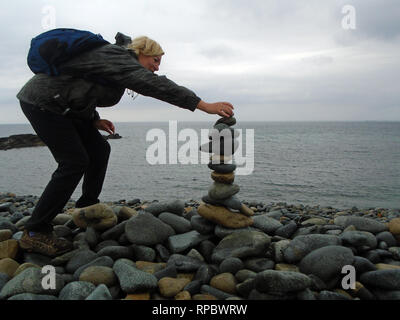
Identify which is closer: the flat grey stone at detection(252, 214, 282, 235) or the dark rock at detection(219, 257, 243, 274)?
the dark rock at detection(219, 257, 243, 274)

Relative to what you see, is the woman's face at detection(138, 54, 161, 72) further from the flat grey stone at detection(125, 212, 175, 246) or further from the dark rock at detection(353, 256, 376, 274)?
the dark rock at detection(353, 256, 376, 274)

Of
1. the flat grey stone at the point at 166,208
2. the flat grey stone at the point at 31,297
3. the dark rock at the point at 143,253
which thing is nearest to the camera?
the flat grey stone at the point at 31,297

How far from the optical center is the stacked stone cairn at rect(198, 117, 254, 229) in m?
4.67

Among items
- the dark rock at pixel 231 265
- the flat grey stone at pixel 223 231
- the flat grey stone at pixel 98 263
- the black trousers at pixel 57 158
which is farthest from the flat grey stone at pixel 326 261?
the black trousers at pixel 57 158

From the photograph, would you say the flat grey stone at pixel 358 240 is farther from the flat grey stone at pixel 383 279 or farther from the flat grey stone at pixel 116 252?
the flat grey stone at pixel 116 252

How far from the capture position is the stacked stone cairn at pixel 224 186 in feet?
15.3

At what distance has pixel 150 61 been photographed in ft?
13.4

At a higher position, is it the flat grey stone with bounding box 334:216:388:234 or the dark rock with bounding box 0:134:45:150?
the dark rock with bounding box 0:134:45:150

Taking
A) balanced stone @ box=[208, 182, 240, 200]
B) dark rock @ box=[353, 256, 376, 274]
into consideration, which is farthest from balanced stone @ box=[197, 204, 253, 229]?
dark rock @ box=[353, 256, 376, 274]

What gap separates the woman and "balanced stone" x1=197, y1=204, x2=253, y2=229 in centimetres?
150

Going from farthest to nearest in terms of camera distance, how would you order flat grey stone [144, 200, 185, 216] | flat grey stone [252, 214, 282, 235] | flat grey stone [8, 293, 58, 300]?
flat grey stone [144, 200, 185, 216]
flat grey stone [252, 214, 282, 235]
flat grey stone [8, 293, 58, 300]

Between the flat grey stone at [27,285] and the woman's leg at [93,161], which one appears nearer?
the flat grey stone at [27,285]

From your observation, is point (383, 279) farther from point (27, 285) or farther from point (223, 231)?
point (27, 285)
